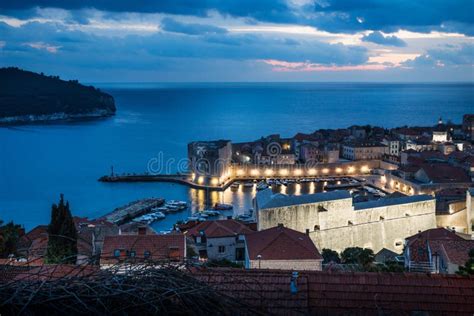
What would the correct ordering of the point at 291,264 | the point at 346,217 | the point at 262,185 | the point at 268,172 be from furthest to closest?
the point at 268,172 < the point at 262,185 < the point at 346,217 < the point at 291,264

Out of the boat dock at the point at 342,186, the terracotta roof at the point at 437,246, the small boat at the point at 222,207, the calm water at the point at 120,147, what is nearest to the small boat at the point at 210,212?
the small boat at the point at 222,207

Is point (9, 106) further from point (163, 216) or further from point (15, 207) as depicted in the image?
point (163, 216)

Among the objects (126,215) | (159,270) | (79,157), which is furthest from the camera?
(79,157)

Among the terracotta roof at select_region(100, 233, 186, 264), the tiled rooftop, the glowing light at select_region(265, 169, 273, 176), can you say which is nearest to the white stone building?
the tiled rooftop

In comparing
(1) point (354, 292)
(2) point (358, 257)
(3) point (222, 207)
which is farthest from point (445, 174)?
(1) point (354, 292)

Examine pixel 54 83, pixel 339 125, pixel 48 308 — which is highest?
pixel 54 83

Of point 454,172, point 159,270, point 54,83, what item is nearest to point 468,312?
point 159,270

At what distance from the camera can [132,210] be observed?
742 inches

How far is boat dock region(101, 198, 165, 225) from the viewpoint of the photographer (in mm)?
17641

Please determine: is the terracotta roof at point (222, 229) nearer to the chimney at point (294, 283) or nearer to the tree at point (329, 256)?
the tree at point (329, 256)

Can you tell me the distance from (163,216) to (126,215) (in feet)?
4.01

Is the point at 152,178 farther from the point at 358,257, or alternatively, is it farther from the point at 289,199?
the point at 358,257

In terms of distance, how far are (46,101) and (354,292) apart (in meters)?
70.6

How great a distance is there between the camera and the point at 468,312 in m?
2.60
